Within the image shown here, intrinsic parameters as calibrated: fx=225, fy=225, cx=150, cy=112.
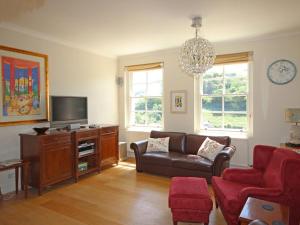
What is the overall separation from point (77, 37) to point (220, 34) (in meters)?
2.60

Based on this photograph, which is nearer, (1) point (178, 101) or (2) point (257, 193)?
(2) point (257, 193)

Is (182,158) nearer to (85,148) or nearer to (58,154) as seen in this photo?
(85,148)

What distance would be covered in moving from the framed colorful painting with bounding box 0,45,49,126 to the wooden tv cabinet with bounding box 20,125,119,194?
0.38m

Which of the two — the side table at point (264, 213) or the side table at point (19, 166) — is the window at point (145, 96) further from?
the side table at point (264, 213)

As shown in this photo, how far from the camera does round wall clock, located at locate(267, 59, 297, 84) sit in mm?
3976

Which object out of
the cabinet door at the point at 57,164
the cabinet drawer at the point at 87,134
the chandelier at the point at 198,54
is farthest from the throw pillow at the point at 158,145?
the chandelier at the point at 198,54

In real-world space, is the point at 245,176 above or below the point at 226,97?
below

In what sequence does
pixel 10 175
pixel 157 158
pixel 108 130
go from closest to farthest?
pixel 10 175 < pixel 157 158 < pixel 108 130

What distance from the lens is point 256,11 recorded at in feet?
9.81

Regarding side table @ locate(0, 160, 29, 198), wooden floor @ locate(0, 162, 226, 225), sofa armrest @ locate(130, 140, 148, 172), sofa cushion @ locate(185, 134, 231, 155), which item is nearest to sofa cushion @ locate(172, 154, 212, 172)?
sofa cushion @ locate(185, 134, 231, 155)

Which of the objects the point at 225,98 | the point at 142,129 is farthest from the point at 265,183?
the point at 142,129

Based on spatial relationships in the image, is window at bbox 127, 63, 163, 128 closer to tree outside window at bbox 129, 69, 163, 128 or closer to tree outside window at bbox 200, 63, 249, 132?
tree outside window at bbox 129, 69, 163, 128

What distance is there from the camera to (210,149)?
4.04m

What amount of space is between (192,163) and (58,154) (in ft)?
7.43
